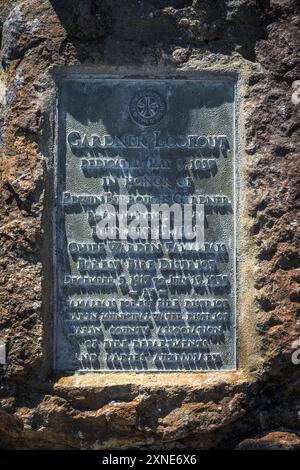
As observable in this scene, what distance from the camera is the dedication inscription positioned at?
3572 mm

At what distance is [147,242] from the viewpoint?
3.58m

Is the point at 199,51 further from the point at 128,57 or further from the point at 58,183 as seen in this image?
the point at 58,183

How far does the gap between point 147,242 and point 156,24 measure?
1186mm

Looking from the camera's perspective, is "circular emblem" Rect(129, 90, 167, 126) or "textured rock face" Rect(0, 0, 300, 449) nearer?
"textured rock face" Rect(0, 0, 300, 449)

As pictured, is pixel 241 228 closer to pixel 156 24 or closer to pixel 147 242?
pixel 147 242

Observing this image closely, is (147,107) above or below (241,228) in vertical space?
above


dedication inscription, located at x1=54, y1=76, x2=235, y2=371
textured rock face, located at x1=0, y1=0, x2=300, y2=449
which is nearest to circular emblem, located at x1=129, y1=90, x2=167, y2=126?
dedication inscription, located at x1=54, y1=76, x2=235, y2=371

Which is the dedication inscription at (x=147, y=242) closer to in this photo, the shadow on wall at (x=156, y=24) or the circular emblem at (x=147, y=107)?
the circular emblem at (x=147, y=107)

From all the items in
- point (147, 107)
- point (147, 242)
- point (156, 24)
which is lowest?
point (147, 242)

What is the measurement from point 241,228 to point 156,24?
120 cm

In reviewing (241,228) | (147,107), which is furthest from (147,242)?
(147,107)

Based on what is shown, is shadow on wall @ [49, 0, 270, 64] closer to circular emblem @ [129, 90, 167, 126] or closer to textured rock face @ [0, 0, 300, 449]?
textured rock face @ [0, 0, 300, 449]

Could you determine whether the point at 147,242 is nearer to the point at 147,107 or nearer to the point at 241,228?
the point at 241,228
